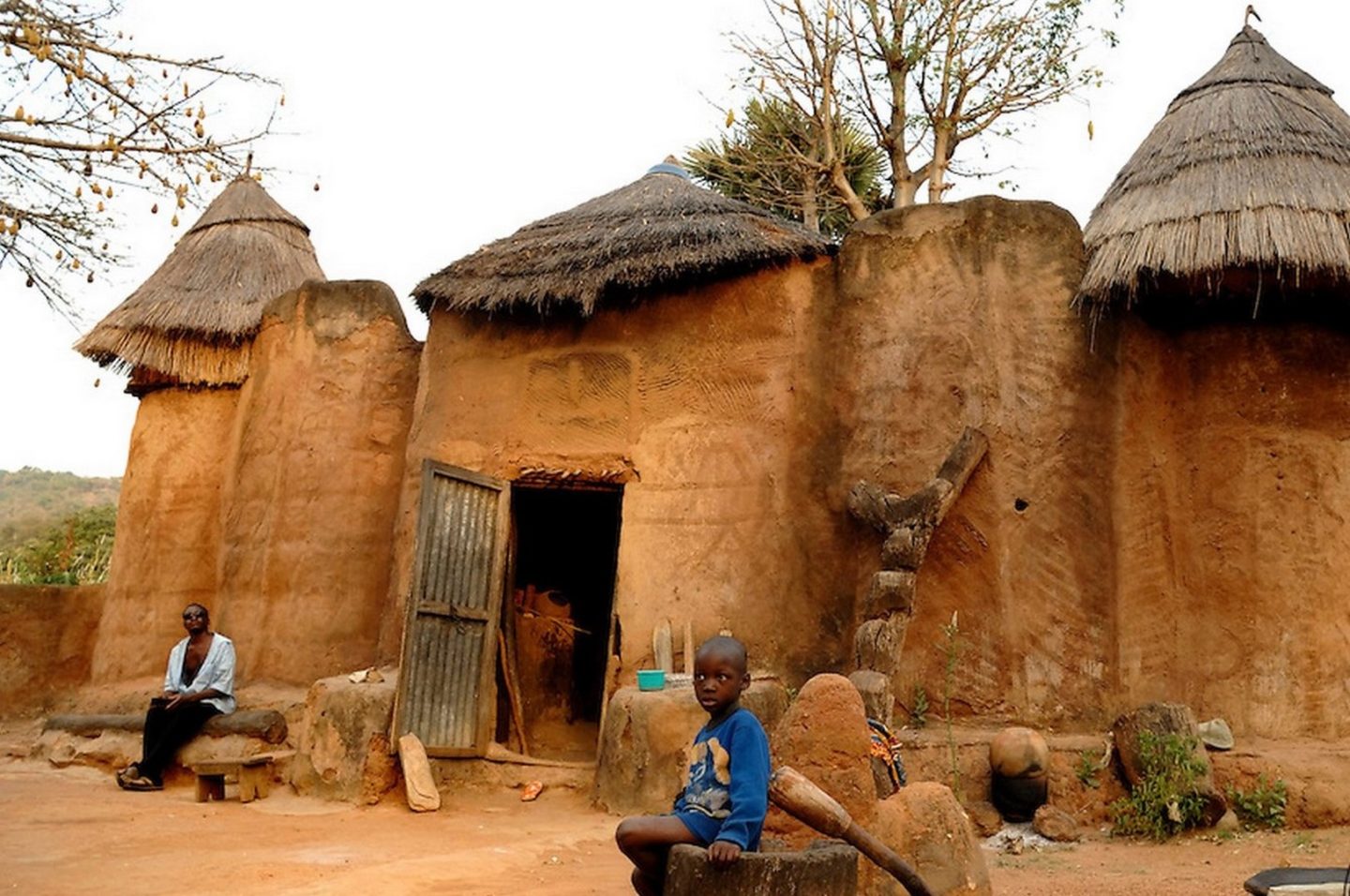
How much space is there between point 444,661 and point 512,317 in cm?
276

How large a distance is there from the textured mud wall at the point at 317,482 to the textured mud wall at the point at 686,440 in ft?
2.00

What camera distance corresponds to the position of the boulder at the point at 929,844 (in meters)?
4.25

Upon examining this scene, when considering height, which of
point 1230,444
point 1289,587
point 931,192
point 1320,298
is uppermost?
point 931,192

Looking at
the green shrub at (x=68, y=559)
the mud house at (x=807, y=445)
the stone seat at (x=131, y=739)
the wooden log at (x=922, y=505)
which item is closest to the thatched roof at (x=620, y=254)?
the mud house at (x=807, y=445)

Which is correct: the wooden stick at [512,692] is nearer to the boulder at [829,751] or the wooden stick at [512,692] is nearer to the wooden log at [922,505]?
the wooden log at [922,505]

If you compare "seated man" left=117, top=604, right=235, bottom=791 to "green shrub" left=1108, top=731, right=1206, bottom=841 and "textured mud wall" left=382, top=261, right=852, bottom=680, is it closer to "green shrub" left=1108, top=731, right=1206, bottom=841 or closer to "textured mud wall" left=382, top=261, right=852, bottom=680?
"textured mud wall" left=382, top=261, right=852, bottom=680

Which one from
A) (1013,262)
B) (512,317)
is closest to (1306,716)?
(1013,262)

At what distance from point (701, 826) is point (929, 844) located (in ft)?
4.08

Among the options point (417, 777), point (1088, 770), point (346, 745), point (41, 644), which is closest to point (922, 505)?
point (1088, 770)

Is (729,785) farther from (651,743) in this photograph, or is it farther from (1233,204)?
(1233,204)

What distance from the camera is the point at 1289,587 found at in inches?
275

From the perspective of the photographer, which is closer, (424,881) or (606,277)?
(424,881)

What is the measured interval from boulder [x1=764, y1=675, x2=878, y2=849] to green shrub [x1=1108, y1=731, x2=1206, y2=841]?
8.77ft

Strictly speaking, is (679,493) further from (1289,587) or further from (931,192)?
(931,192)
